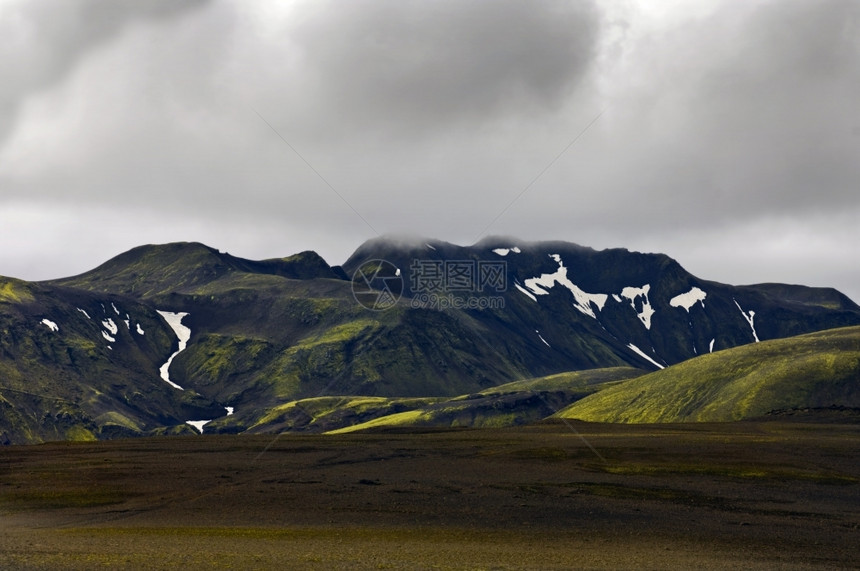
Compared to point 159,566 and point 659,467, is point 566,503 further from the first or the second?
point 159,566

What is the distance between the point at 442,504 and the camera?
68.8 metres

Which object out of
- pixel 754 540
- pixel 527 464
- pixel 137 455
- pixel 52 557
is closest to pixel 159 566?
pixel 52 557

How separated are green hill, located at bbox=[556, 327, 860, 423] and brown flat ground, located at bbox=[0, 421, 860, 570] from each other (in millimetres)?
39394

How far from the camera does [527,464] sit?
312 feet

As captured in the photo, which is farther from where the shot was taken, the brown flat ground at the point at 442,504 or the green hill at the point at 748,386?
the green hill at the point at 748,386

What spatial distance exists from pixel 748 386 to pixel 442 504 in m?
117

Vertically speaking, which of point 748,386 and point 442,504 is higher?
point 748,386

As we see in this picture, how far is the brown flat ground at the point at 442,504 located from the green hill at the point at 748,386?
39.4 metres

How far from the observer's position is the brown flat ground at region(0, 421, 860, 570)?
47.7 meters

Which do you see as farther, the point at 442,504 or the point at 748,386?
the point at 748,386

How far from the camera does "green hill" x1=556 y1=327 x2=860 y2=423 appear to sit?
524ft

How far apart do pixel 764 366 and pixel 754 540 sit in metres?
134

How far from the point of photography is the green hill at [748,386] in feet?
524

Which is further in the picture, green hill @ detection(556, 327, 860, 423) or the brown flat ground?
green hill @ detection(556, 327, 860, 423)
